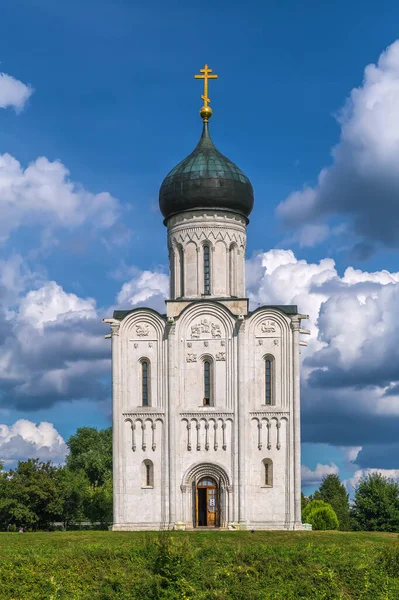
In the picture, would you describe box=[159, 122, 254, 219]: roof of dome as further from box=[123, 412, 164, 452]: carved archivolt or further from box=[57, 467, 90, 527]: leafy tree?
box=[57, 467, 90, 527]: leafy tree

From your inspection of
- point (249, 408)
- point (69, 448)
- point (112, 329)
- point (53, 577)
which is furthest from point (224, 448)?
point (69, 448)

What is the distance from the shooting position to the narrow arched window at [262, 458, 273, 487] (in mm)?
35656

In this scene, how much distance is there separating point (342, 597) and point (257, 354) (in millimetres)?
15163

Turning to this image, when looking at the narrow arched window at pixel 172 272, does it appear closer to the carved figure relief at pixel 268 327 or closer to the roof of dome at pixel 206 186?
the roof of dome at pixel 206 186

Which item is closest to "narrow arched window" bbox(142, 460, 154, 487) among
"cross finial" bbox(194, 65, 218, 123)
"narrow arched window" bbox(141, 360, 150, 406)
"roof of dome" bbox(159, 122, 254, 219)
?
"narrow arched window" bbox(141, 360, 150, 406)

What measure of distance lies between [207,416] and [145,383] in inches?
105

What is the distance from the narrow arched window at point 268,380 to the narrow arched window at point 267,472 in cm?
219

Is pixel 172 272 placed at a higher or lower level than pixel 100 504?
higher

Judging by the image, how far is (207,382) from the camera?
1433 inches

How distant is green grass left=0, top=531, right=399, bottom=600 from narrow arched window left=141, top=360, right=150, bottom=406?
10874mm

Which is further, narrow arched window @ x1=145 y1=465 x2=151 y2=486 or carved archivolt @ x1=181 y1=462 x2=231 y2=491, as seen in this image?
narrow arched window @ x1=145 y1=465 x2=151 y2=486

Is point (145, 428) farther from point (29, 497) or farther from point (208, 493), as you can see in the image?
point (29, 497)

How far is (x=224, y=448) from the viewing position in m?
35.8

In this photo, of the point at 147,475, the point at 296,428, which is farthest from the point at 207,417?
the point at 296,428
